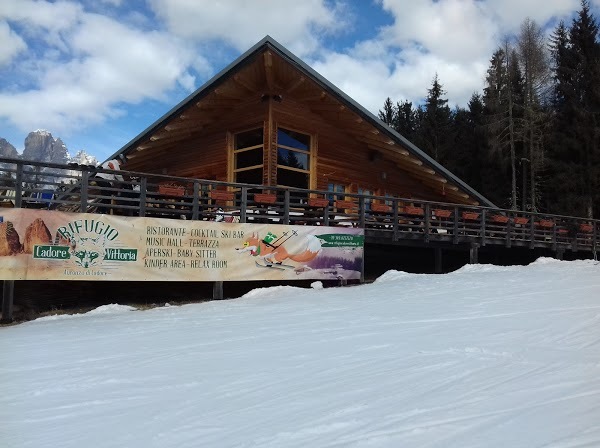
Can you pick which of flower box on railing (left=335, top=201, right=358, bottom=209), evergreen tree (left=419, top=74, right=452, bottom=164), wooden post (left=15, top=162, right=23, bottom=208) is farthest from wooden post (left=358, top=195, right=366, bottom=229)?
evergreen tree (left=419, top=74, right=452, bottom=164)

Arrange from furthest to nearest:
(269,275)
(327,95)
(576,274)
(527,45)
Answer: (527,45) < (327,95) < (576,274) < (269,275)

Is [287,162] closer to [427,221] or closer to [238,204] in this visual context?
[238,204]

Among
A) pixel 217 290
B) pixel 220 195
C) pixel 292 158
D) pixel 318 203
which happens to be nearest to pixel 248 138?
pixel 292 158

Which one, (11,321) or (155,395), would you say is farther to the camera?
(11,321)

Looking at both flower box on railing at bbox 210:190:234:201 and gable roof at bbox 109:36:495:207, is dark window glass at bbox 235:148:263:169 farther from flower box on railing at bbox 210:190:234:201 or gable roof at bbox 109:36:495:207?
flower box on railing at bbox 210:190:234:201

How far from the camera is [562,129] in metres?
28.8

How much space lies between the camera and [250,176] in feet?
47.4

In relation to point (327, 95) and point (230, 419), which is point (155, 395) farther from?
point (327, 95)

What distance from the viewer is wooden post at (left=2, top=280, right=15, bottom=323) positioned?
820 cm

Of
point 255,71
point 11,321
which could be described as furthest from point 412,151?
point 11,321

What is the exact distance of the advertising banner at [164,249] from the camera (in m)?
8.22

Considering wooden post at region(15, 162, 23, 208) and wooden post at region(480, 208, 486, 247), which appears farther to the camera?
wooden post at region(480, 208, 486, 247)

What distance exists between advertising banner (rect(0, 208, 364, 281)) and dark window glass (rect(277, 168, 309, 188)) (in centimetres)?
352

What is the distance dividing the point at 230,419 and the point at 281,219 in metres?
8.50
